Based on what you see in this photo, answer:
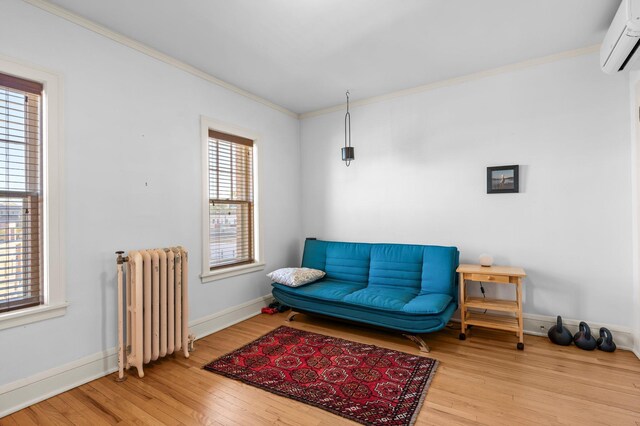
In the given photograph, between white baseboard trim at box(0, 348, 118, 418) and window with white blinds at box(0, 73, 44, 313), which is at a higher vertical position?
window with white blinds at box(0, 73, 44, 313)

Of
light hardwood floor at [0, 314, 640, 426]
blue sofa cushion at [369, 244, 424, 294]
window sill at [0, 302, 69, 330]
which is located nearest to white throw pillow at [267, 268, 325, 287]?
blue sofa cushion at [369, 244, 424, 294]

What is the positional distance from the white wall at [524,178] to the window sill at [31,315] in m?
3.15

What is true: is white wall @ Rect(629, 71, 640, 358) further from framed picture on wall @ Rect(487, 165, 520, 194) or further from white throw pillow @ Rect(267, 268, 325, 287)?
white throw pillow @ Rect(267, 268, 325, 287)

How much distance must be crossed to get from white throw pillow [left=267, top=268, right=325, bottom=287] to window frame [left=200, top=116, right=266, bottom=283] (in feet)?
1.39

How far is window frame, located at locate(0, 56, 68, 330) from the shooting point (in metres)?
2.24

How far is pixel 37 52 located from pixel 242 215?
234 centimetres

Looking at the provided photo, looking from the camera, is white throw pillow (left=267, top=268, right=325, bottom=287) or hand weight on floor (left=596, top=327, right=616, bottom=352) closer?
hand weight on floor (left=596, top=327, right=616, bottom=352)

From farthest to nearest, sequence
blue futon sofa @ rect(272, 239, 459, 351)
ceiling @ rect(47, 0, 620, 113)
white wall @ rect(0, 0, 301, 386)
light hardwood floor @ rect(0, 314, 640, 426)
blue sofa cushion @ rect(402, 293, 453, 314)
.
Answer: blue futon sofa @ rect(272, 239, 459, 351) < blue sofa cushion @ rect(402, 293, 453, 314) < ceiling @ rect(47, 0, 620, 113) < white wall @ rect(0, 0, 301, 386) < light hardwood floor @ rect(0, 314, 640, 426)

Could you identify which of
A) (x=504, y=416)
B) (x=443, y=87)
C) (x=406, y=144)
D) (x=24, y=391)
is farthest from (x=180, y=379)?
(x=443, y=87)

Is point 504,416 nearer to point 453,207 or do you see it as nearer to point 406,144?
point 453,207

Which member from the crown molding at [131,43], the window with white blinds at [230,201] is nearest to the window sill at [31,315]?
the window with white blinds at [230,201]

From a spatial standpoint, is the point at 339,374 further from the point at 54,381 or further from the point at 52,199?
the point at 52,199

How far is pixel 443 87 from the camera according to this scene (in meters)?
3.69

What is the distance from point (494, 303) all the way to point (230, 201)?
3.03 m
